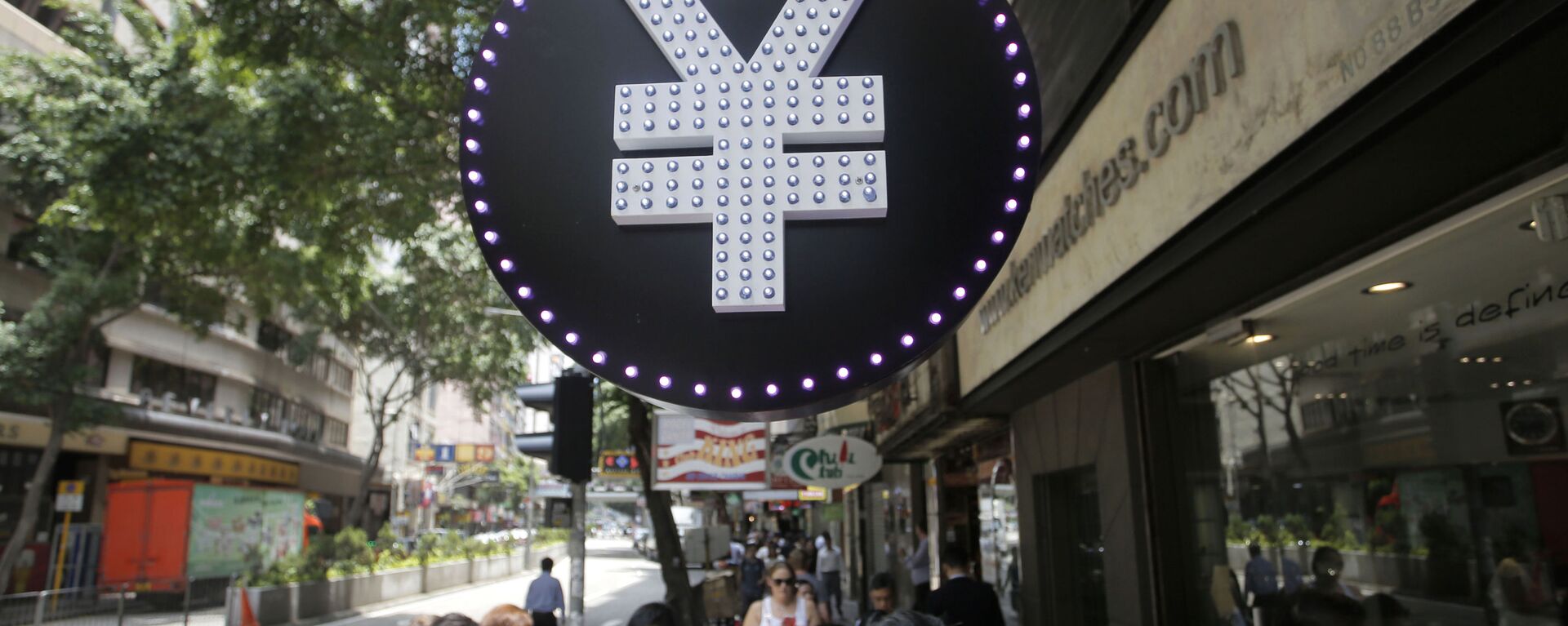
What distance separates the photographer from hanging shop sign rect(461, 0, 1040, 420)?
2643 millimetres

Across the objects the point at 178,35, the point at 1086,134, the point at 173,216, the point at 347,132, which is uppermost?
the point at 178,35

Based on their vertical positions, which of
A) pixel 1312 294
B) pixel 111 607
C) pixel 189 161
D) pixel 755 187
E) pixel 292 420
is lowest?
pixel 111 607

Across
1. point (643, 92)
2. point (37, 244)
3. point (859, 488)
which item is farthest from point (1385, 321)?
point (37, 244)

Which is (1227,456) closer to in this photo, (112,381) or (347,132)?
(347,132)

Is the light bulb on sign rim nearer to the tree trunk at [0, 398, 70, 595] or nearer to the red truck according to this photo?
the red truck

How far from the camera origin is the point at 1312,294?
539 cm

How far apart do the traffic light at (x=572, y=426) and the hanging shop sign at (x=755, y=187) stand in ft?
13.6

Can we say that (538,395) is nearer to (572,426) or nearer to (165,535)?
(572,426)

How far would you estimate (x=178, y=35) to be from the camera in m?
12.9

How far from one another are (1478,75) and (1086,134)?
142 inches

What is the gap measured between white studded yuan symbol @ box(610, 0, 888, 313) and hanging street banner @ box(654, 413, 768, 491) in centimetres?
806

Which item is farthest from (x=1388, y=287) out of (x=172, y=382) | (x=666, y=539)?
(x=172, y=382)

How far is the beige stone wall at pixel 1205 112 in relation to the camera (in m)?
3.34

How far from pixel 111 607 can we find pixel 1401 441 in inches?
701
